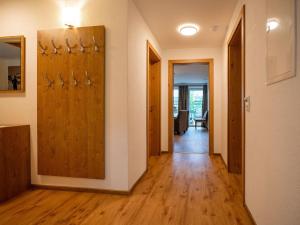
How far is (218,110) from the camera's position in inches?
181

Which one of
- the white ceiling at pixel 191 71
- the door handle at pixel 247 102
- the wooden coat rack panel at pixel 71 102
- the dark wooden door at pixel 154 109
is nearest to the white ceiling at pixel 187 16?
the dark wooden door at pixel 154 109

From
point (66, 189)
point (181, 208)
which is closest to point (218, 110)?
point (181, 208)

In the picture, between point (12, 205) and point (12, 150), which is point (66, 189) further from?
point (12, 150)

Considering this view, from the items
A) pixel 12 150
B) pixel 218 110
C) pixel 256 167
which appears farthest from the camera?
pixel 218 110

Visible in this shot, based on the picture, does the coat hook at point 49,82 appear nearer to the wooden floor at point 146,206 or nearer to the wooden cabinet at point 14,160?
the wooden cabinet at point 14,160

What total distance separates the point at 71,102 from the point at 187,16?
77.7 inches

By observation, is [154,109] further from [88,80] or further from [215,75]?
[88,80]

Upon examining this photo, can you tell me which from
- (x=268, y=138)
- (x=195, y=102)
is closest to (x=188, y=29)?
(x=268, y=138)

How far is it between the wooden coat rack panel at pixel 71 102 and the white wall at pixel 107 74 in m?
0.10

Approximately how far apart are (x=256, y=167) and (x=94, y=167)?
5.45 feet

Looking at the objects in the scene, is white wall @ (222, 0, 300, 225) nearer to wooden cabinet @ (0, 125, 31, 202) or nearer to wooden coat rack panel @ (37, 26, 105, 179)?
wooden coat rack panel @ (37, 26, 105, 179)

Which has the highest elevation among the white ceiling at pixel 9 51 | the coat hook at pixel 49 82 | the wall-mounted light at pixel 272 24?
the white ceiling at pixel 9 51

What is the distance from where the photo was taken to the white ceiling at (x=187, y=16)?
2.72 meters

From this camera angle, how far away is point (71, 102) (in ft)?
8.36
